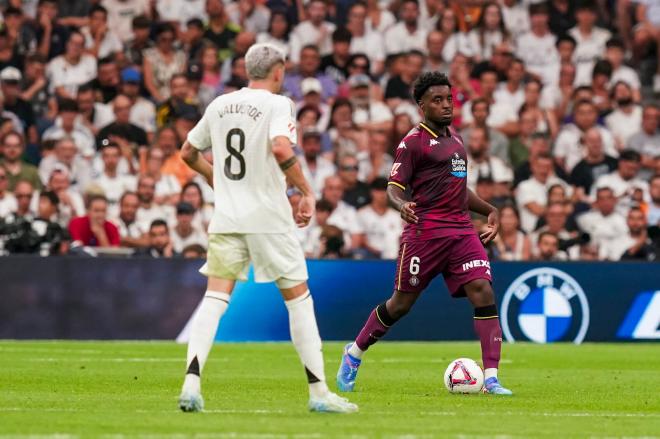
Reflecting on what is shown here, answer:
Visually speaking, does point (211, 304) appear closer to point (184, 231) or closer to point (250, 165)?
point (250, 165)

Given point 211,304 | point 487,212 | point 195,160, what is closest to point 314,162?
point 487,212

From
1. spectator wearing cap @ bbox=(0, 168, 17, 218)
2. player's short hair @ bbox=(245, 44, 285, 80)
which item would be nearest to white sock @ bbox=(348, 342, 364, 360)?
player's short hair @ bbox=(245, 44, 285, 80)

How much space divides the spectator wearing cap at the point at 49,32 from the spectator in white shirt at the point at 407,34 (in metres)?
5.40

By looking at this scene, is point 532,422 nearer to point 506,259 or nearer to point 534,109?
point 506,259

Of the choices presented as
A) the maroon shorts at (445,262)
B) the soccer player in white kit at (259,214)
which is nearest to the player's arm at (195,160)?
the soccer player in white kit at (259,214)

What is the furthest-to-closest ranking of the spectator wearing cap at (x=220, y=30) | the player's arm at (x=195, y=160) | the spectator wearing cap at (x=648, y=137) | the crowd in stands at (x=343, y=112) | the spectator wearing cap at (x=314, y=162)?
the spectator wearing cap at (x=220, y=30) < the spectator wearing cap at (x=648, y=137) < the spectator wearing cap at (x=314, y=162) < the crowd in stands at (x=343, y=112) < the player's arm at (x=195, y=160)

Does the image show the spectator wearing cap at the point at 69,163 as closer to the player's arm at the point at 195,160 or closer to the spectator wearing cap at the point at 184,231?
the spectator wearing cap at the point at 184,231

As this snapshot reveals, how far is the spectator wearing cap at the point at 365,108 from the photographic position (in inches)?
936

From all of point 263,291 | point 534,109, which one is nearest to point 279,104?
point 263,291

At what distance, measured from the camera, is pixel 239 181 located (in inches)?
371

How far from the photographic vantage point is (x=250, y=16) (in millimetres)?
25406

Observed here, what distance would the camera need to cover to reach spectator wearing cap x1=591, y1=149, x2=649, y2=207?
888 inches

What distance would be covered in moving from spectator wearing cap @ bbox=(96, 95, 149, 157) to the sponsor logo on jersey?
307 inches

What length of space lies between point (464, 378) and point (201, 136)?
3360mm
